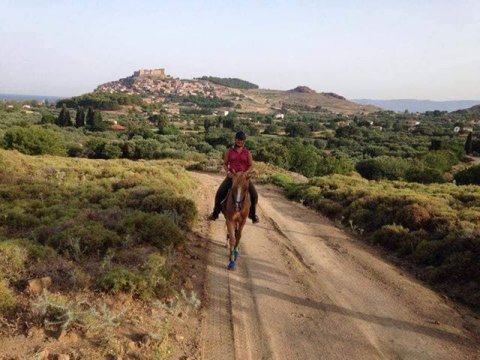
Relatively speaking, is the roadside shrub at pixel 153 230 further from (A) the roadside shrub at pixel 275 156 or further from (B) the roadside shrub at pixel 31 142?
(B) the roadside shrub at pixel 31 142

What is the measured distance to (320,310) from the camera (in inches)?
314

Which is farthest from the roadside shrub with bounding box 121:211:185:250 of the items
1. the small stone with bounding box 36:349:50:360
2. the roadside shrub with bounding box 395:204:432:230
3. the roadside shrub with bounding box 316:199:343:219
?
the roadside shrub with bounding box 316:199:343:219

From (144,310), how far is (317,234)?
832 centimetres

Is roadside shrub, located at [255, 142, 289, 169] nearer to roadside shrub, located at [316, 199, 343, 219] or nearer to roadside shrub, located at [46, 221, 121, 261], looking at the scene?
roadside shrub, located at [316, 199, 343, 219]

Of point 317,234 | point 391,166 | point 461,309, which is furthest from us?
point 391,166

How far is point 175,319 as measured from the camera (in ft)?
23.4

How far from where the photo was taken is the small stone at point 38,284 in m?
7.07

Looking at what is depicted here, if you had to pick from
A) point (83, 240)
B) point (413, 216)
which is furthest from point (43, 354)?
point (413, 216)

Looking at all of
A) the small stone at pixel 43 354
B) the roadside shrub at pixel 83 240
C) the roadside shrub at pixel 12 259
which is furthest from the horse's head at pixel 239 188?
the small stone at pixel 43 354

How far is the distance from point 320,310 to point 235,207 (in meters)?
2.90

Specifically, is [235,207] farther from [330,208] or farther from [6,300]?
[330,208]

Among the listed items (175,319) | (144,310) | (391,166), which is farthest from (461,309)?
(391,166)

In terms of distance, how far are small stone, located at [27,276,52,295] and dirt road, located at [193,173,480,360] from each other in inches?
112

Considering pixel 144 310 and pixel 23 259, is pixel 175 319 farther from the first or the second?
pixel 23 259
